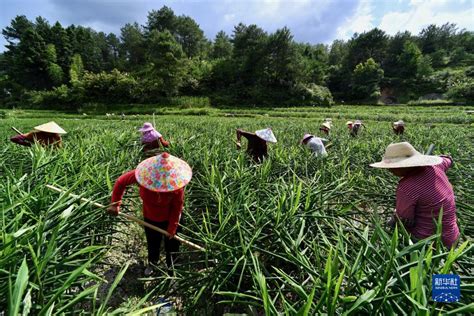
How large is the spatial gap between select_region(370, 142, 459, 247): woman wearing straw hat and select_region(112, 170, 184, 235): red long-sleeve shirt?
1902mm

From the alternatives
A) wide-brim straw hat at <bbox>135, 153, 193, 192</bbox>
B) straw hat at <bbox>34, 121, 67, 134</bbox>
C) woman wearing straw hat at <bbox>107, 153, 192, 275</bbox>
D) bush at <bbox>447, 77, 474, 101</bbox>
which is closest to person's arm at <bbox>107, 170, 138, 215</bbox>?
woman wearing straw hat at <bbox>107, 153, 192, 275</bbox>

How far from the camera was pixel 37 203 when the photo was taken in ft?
5.90

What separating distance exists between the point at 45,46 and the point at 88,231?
55.1 meters

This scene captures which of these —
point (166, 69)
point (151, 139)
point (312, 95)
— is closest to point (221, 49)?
point (166, 69)

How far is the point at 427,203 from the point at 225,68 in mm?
37765

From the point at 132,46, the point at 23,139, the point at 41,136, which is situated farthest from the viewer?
the point at 132,46

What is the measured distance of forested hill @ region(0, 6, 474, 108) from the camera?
31.2 metres

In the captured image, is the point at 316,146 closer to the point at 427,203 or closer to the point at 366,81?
the point at 427,203

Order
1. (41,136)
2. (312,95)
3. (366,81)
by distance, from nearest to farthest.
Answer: (41,136)
(312,95)
(366,81)

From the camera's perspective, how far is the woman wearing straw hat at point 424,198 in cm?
191

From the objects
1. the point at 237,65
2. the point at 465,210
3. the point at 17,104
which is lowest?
the point at 17,104

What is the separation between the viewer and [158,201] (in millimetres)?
2131

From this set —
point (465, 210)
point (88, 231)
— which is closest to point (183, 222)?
point (88, 231)

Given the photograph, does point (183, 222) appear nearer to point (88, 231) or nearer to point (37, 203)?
point (88, 231)
